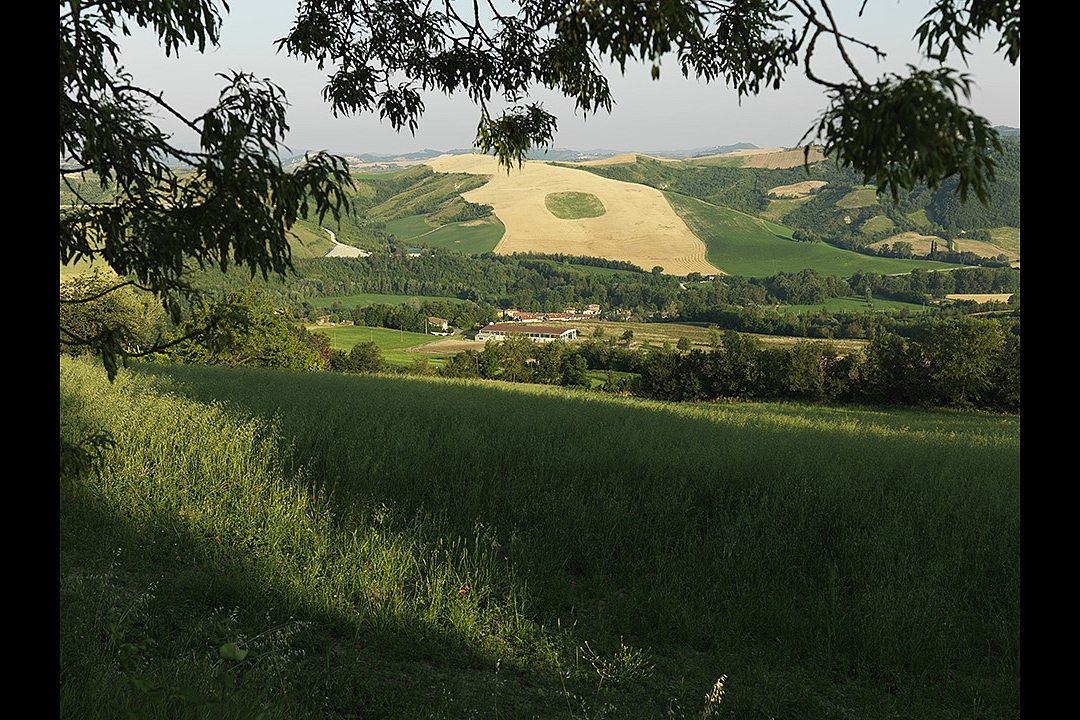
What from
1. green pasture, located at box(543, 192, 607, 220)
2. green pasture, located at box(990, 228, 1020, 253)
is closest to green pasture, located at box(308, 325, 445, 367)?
green pasture, located at box(543, 192, 607, 220)

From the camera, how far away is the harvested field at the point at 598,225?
152 meters

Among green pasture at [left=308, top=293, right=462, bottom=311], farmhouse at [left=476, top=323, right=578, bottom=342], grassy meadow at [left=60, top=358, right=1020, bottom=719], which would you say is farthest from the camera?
green pasture at [left=308, top=293, right=462, bottom=311]

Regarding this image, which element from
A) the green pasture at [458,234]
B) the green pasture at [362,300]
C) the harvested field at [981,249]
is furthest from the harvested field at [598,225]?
the harvested field at [981,249]

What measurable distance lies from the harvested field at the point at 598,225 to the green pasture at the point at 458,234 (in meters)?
3.18

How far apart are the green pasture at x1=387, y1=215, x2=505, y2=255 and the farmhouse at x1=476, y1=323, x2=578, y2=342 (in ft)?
190

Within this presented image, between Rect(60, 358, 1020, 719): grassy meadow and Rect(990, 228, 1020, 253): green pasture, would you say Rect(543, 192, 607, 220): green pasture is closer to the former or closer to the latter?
Rect(990, 228, 1020, 253): green pasture

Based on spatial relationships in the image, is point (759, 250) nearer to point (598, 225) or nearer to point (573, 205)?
point (598, 225)

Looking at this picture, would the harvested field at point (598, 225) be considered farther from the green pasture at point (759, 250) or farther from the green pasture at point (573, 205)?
the green pasture at point (759, 250)

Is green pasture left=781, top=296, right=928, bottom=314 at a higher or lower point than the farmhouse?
higher

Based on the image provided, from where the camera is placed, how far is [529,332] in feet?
319

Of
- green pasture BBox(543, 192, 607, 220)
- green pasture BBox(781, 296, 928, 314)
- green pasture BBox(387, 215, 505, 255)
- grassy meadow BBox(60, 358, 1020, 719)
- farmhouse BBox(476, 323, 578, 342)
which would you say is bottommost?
grassy meadow BBox(60, 358, 1020, 719)

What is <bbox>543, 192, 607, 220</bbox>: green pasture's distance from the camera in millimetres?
161163
